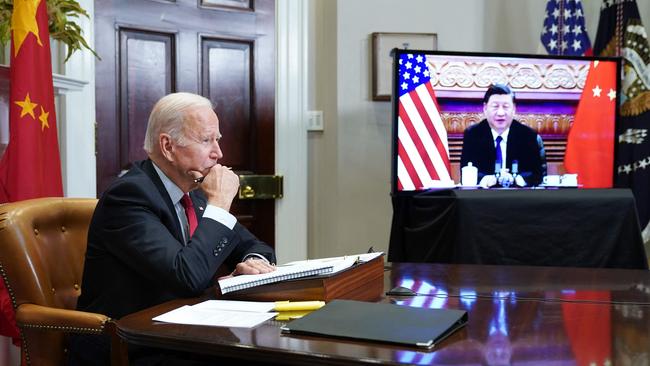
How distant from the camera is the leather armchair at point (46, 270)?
1684 mm

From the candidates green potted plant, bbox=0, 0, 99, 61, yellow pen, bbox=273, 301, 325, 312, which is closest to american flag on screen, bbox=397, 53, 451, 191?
green potted plant, bbox=0, 0, 99, 61

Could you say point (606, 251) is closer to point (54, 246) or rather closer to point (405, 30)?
point (405, 30)

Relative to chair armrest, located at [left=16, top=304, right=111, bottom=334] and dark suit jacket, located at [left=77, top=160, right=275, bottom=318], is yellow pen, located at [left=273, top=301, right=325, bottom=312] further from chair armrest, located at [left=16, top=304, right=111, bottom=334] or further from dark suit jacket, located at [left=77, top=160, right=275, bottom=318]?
chair armrest, located at [left=16, top=304, right=111, bottom=334]

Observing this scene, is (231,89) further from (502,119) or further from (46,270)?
(46,270)

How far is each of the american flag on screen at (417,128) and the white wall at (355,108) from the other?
1.84 feet

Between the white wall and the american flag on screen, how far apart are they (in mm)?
560

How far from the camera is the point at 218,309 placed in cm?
145

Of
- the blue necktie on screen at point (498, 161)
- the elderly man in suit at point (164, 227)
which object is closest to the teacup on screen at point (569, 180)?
the blue necktie on screen at point (498, 161)

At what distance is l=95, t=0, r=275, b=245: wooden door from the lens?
3.60m

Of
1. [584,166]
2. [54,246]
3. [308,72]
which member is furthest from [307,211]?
[54,246]

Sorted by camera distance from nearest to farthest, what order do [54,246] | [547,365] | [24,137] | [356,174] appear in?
[547,365] → [54,246] → [24,137] → [356,174]

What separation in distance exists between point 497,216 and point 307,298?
6.78ft

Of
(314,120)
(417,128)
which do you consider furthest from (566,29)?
(314,120)

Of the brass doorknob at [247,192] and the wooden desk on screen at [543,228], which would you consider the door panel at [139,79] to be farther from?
the wooden desk on screen at [543,228]
